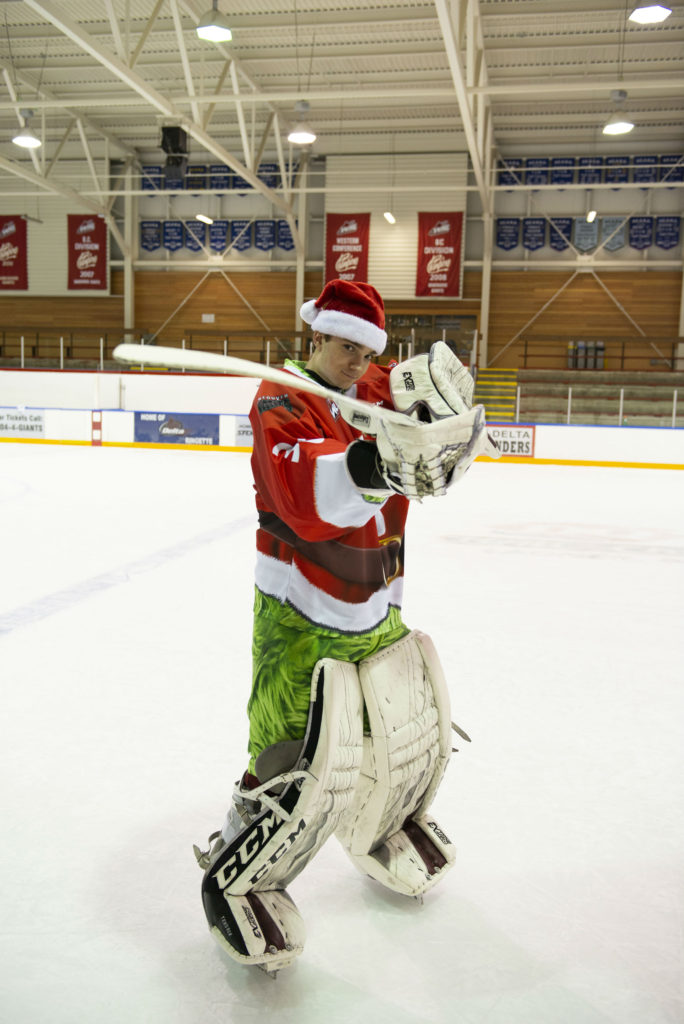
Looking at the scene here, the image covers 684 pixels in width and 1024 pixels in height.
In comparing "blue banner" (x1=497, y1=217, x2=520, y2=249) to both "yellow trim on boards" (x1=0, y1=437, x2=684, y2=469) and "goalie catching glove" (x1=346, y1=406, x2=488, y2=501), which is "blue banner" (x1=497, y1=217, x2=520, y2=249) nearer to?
"yellow trim on boards" (x1=0, y1=437, x2=684, y2=469)

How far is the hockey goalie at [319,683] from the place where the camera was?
1.38m

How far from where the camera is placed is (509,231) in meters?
19.1

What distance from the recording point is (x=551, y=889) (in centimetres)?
172

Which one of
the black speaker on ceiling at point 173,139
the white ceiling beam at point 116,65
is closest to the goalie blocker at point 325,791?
the white ceiling beam at point 116,65

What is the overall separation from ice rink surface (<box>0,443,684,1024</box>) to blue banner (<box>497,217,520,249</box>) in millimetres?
15988

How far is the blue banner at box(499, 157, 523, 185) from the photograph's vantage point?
61.4 ft

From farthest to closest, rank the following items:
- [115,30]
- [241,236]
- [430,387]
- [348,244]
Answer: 1. [241,236]
2. [348,244]
3. [115,30]
4. [430,387]

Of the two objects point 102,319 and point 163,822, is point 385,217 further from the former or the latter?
point 163,822

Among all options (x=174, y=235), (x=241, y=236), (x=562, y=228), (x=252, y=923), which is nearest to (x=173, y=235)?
(x=174, y=235)

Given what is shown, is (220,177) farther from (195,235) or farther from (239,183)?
(195,235)

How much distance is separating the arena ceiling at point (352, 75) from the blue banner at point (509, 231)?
1.44m

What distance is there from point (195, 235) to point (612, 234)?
994cm

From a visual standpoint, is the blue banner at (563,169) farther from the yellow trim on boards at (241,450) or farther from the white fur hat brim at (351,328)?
the white fur hat brim at (351,328)

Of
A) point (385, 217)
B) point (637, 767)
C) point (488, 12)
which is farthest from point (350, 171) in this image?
point (637, 767)
